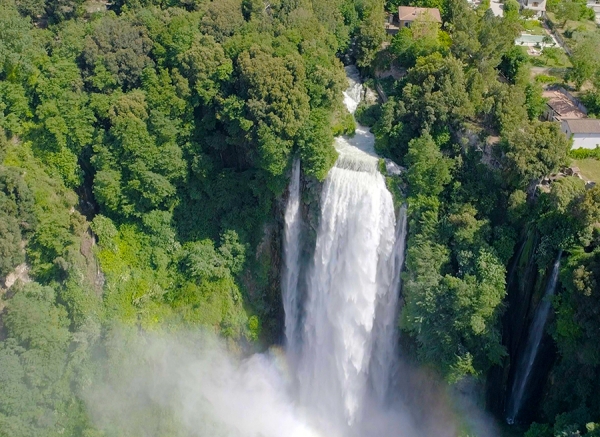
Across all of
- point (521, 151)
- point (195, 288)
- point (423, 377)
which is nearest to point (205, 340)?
point (195, 288)

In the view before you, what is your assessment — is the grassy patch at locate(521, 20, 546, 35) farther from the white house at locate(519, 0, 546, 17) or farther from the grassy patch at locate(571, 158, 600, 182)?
the grassy patch at locate(571, 158, 600, 182)

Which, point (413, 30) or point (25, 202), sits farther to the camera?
point (413, 30)

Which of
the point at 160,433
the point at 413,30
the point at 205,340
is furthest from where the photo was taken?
the point at 413,30

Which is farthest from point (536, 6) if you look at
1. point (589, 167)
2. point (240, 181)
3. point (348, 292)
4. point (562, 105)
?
point (348, 292)

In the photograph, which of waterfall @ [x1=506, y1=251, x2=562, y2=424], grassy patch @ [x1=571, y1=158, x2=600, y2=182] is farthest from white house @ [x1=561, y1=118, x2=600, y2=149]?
waterfall @ [x1=506, y1=251, x2=562, y2=424]

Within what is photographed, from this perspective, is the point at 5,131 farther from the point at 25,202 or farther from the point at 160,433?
the point at 160,433

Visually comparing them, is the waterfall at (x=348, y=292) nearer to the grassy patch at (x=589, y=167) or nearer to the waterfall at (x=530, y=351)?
the waterfall at (x=530, y=351)
